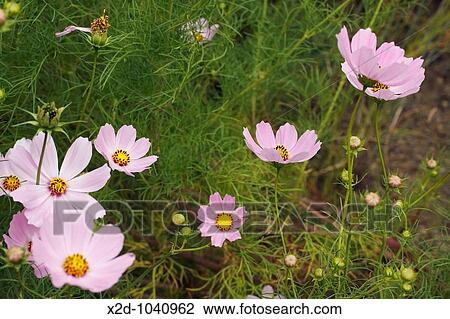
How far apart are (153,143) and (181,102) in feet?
0.33

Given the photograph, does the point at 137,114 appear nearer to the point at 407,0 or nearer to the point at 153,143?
the point at 153,143

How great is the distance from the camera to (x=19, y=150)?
3.20 ft

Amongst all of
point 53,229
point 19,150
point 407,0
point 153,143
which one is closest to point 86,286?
point 53,229

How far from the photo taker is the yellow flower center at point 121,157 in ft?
3.46

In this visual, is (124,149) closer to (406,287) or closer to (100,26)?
(100,26)

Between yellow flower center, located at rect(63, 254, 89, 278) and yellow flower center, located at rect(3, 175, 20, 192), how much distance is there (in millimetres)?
212

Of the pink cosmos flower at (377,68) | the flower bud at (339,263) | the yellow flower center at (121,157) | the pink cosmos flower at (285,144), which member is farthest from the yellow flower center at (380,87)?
the yellow flower center at (121,157)

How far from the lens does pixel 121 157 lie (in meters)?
1.07

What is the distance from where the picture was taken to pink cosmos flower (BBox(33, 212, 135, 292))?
32.7 inches

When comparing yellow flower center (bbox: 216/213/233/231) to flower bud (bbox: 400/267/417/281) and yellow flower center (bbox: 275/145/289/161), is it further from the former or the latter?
flower bud (bbox: 400/267/417/281)

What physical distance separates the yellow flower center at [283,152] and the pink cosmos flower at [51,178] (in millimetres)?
252

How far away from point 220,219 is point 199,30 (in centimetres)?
34

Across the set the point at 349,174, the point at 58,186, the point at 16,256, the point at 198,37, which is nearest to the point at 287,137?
the point at 349,174

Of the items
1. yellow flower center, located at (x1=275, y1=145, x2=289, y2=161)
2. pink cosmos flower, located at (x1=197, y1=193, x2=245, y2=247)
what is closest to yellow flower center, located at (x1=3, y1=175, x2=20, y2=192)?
pink cosmos flower, located at (x1=197, y1=193, x2=245, y2=247)
